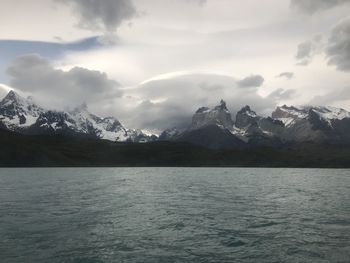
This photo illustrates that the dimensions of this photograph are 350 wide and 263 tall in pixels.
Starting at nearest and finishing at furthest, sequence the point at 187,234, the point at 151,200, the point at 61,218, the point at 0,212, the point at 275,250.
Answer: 1. the point at 275,250
2. the point at 187,234
3. the point at 61,218
4. the point at 0,212
5. the point at 151,200

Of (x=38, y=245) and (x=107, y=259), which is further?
(x=38, y=245)

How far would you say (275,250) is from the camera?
36.6 m

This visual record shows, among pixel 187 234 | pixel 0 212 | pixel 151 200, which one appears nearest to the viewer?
pixel 187 234

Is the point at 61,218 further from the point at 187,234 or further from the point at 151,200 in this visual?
the point at 151,200

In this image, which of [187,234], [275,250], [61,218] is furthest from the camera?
[61,218]

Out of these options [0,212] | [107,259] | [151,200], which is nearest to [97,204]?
[151,200]

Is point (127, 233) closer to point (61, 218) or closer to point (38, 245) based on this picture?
point (38, 245)

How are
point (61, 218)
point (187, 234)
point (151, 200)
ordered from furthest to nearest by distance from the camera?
point (151, 200) → point (61, 218) → point (187, 234)

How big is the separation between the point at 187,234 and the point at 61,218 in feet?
61.2

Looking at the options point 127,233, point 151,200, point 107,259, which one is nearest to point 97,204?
point 151,200

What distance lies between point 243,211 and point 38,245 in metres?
32.7

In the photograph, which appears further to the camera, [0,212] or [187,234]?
[0,212]

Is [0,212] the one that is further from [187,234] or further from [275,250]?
[275,250]

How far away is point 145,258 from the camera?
3375 cm
